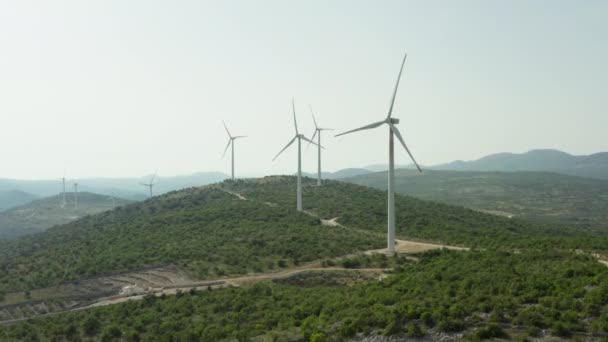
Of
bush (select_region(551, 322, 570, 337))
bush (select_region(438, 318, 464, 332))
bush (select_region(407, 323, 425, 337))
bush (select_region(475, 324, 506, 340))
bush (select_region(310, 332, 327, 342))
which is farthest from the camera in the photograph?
bush (select_region(310, 332, 327, 342))

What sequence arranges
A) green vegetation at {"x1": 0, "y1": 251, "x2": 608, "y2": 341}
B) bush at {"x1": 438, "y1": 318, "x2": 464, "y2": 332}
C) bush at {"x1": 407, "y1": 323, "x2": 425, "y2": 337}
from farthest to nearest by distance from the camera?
green vegetation at {"x1": 0, "y1": 251, "x2": 608, "y2": 341}
bush at {"x1": 407, "y1": 323, "x2": 425, "y2": 337}
bush at {"x1": 438, "y1": 318, "x2": 464, "y2": 332}

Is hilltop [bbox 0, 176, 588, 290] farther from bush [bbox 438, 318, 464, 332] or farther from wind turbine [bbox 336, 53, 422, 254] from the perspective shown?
bush [bbox 438, 318, 464, 332]

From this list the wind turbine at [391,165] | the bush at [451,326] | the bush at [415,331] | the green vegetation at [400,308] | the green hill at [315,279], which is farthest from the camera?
the wind turbine at [391,165]

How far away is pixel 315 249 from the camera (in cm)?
6025

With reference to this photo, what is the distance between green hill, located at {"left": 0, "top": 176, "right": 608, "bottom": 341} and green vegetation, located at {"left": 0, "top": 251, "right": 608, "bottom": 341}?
0.30 feet

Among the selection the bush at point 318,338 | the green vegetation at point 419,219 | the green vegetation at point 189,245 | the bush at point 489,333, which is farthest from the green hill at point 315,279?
the green vegetation at point 419,219

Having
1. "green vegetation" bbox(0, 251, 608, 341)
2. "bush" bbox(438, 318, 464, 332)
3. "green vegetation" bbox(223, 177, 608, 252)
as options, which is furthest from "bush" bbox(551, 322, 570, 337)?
Result: "green vegetation" bbox(223, 177, 608, 252)

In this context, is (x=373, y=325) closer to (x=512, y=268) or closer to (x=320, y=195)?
(x=512, y=268)

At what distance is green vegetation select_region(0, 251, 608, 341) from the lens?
2523 cm

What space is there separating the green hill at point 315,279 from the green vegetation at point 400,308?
0.09 m

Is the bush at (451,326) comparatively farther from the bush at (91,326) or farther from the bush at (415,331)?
the bush at (91,326)

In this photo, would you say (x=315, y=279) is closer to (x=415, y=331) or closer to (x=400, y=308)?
(x=400, y=308)

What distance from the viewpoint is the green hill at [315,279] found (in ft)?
86.5

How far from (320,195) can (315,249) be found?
55367 mm
